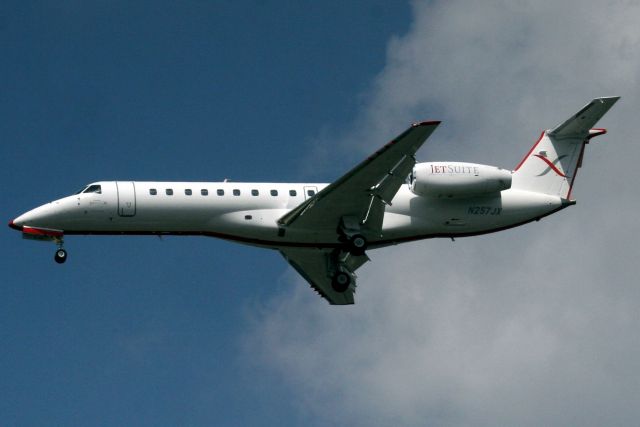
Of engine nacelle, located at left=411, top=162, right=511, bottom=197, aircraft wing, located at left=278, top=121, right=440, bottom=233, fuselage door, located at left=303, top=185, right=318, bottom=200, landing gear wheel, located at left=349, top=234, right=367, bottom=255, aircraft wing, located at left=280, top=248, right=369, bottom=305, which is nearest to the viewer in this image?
aircraft wing, located at left=278, top=121, right=440, bottom=233

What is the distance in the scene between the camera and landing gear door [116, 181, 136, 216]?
35.1m

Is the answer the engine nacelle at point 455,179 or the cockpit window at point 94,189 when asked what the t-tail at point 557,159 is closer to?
the engine nacelle at point 455,179

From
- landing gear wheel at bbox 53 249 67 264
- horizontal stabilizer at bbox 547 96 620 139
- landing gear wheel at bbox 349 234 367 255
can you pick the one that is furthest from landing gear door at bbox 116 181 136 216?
horizontal stabilizer at bbox 547 96 620 139

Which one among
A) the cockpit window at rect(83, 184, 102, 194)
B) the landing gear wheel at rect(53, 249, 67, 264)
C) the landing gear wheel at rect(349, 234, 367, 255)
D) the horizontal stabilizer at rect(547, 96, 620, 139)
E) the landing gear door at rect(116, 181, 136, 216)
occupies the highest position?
the horizontal stabilizer at rect(547, 96, 620, 139)

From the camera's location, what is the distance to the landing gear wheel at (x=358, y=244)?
118 feet

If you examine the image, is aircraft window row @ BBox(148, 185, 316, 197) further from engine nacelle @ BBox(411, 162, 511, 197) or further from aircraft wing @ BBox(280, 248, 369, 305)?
engine nacelle @ BBox(411, 162, 511, 197)

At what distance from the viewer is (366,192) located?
35.0 metres

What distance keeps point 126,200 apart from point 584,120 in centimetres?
1521

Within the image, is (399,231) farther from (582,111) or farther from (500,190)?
(582,111)

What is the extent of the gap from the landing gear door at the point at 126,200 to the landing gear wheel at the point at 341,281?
7.16 m

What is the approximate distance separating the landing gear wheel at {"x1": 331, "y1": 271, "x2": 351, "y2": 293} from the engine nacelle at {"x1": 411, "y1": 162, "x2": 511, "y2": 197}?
3810 millimetres

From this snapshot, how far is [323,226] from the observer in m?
36.1

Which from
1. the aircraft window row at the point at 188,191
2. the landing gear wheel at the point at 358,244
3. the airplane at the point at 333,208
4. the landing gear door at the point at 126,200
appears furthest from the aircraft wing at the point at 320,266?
the landing gear door at the point at 126,200

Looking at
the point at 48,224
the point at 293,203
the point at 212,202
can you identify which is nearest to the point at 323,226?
the point at 293,203
